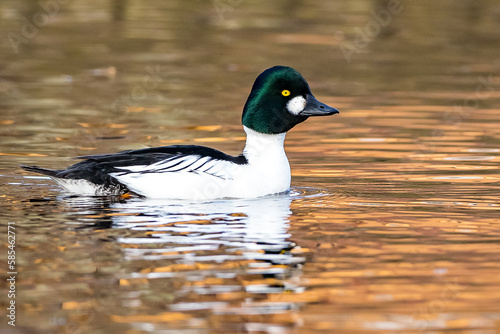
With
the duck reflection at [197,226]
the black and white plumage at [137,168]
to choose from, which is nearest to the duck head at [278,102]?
the black and white plumage at [137,168]

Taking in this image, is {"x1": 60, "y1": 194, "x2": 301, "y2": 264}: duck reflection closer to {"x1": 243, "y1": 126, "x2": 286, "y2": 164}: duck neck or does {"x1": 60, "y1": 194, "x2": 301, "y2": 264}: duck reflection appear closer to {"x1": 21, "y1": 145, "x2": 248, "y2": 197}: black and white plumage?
{"x1": 21, "y1": 145, "x2": 248, "y2": 197}: black and white plumage

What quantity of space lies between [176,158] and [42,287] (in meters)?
2.91

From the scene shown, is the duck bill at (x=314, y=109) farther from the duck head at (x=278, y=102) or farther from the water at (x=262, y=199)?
the water at (x=262, y=199)

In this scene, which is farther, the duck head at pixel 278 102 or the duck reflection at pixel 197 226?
the duck head at pixel 278 102

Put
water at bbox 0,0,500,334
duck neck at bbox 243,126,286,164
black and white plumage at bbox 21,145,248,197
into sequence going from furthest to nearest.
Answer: duck neck at bbox 243,126,286,164 < black and white plumage at bbox 21,145,248,197 < water at bbox 0,0,500,334

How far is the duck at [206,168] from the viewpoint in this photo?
9.06 metres

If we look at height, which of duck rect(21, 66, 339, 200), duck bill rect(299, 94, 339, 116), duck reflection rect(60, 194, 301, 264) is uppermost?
duck bill rect(299, 94, 339, 116)

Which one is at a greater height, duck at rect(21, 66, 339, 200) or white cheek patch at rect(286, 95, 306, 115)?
white cheek patch at rect(286, 95, 306, 115)

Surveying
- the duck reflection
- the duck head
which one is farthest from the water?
the duck head

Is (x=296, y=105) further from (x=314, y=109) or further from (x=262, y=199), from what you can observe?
(x=262, y=199)

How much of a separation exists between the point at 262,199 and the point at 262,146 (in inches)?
20.8

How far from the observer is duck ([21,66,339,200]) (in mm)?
9062

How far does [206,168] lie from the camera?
356 inches

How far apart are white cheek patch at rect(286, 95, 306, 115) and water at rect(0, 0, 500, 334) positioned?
30.6 inches
